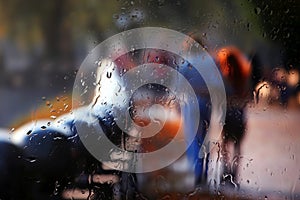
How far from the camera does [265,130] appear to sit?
1.19 metres

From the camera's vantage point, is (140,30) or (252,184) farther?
(252,184)

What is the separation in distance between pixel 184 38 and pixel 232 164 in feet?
1.15

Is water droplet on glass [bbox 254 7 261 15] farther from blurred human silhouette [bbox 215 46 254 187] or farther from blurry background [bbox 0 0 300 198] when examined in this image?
blurred human silhouette [bbox 215 46 254 187]

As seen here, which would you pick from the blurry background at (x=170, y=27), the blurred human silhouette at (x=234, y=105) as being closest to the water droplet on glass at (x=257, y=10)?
the blurry background at (x=170, y=27)

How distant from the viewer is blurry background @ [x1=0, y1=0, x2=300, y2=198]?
98 centimetres

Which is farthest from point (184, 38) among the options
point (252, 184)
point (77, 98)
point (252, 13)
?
point (252, 184)

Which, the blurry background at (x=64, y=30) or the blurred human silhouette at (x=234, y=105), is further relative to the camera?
the blurred human silhouette at (x=234, y=105)

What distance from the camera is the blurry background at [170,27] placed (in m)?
0.98

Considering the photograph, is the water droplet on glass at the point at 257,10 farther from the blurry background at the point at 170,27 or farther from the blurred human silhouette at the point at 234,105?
the blurred human silhouette at the point at 234,105

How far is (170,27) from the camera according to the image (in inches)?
42.2

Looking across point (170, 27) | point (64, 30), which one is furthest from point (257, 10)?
point (64, 30)

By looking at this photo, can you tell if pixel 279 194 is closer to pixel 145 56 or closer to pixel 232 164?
pixel 232 164

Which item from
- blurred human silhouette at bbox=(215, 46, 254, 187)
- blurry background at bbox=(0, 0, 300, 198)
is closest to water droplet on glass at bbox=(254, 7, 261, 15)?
blurry background at bbox=(0, 0, 300, 198)

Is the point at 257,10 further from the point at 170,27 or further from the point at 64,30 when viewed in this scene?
the point at 64,30
